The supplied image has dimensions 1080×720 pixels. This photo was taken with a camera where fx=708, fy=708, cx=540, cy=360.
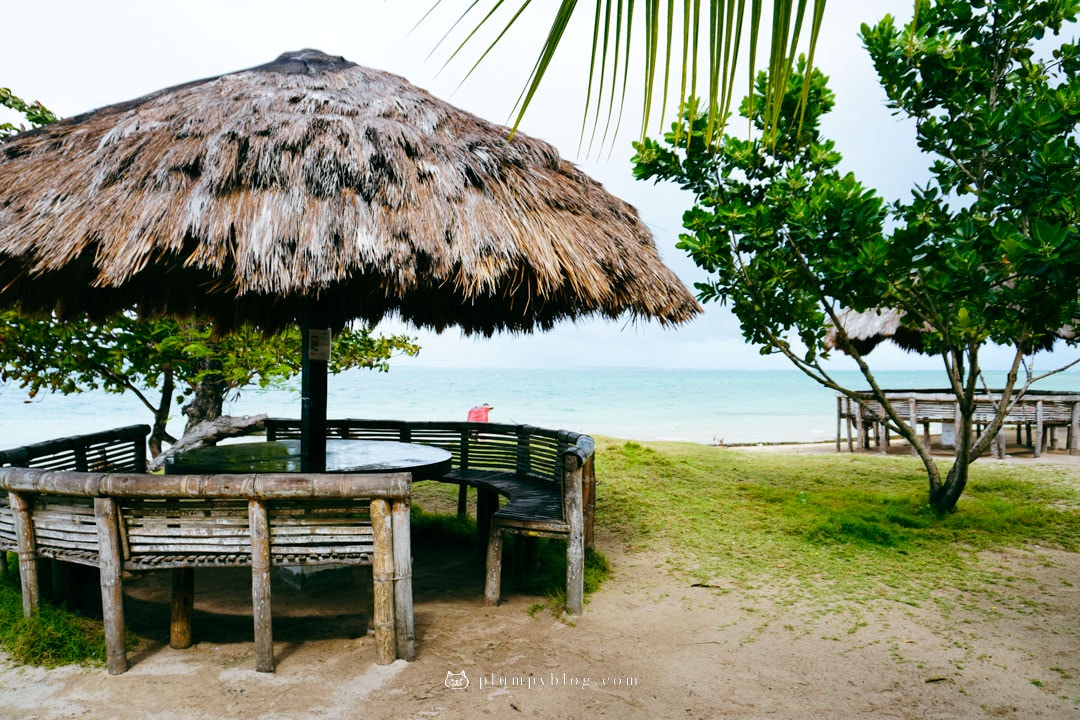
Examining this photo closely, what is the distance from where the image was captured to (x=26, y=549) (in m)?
3.24

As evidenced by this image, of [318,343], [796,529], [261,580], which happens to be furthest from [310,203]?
[796,529]

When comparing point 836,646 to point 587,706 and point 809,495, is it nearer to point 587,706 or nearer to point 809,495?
point 587,706

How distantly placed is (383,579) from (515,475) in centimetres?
244

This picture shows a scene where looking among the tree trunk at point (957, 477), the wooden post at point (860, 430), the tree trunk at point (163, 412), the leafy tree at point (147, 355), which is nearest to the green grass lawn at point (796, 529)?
the tree trunk at point (957, 477)

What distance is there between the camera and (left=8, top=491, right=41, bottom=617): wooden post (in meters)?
3.22

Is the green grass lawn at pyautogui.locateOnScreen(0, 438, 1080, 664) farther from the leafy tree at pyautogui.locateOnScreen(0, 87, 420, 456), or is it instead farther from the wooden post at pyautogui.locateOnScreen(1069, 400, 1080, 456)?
the wooden post at pyautogui.locateOnScreen(1069, 400, 1080, 456)

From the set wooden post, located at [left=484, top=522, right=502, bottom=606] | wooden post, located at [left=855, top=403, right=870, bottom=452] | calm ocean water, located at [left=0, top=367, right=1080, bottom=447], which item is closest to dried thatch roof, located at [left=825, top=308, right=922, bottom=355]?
wooden post, located at [left=855, top=403, right=870, bottom=452]

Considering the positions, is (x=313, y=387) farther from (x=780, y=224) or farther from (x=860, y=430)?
(x=860, y=430)

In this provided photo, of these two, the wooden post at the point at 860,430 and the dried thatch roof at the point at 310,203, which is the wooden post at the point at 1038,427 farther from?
the dried thatch roof at the point at 310,203

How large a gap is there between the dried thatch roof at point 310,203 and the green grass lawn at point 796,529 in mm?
1817

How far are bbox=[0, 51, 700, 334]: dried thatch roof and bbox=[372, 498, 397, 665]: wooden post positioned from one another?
1.09m

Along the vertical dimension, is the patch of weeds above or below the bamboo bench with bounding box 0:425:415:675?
below

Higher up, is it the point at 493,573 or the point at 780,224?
the point at 780,224

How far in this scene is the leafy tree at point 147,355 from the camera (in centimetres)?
573
